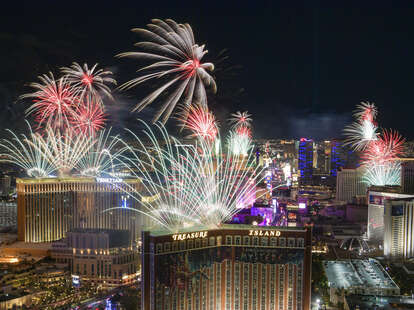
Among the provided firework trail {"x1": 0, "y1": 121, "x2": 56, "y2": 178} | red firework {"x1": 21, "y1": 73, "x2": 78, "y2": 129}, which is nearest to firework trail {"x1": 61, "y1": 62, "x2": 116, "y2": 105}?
red firework {"x1": 21, "y1": 73, "x2": 78, "y2": 129}

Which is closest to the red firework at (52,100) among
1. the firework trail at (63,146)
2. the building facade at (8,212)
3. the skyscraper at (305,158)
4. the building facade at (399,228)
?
the firework trail at (63,146)

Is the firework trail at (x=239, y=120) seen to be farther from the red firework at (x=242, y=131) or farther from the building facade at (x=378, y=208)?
the building facade at (x=378, y=208)

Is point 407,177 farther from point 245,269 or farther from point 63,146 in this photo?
point 63,146

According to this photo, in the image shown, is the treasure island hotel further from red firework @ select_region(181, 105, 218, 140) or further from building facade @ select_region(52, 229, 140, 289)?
red firework @ select_region(181, 105, 218, 140)

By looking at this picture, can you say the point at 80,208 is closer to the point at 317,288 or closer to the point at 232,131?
the point at 232,131

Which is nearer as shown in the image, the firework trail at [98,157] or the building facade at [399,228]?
the firework trail at [98,157]
